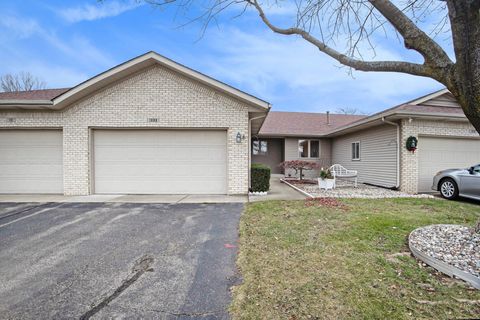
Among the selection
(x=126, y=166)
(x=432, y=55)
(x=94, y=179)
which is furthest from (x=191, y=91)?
(x=432, y=55)

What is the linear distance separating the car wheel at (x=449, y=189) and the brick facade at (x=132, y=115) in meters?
6.50

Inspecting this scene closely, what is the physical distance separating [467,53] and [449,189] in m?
6.86

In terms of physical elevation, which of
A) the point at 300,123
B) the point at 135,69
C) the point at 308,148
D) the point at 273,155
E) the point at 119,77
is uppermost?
the point at 135,69

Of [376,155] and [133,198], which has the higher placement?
[376,155]

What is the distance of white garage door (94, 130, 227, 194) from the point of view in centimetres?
859

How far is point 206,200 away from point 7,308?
5.34 m

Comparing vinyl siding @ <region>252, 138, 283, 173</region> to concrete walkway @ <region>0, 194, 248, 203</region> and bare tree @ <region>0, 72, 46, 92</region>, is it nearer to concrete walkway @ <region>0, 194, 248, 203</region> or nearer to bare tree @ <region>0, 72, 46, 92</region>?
concrete walkway @ <region>0, 194, 248, 203</region>

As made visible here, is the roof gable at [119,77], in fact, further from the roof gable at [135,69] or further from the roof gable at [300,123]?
the roof gable at [300,123]

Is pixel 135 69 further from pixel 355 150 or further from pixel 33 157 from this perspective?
pixel 355 150

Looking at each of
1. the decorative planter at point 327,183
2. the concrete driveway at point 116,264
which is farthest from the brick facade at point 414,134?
the concrete driveway at point 116,264

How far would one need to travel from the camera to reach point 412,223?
485cm

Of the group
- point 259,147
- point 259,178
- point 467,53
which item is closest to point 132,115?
point 259,178

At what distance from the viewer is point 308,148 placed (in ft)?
53.4

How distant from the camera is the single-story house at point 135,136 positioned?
8.31 meters
